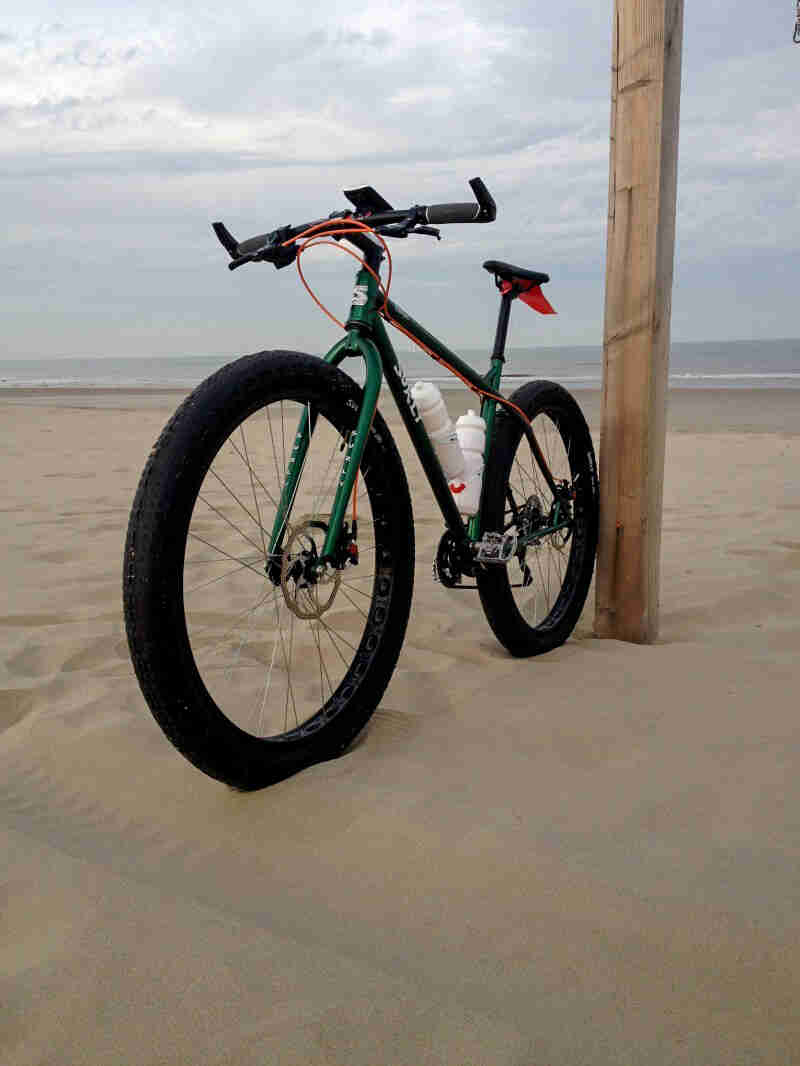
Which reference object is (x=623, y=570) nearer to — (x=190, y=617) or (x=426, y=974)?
(x=190, y=617)

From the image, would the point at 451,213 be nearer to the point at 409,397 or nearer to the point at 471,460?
the point at 409,397

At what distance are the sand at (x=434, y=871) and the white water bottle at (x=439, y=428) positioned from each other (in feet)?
1.98

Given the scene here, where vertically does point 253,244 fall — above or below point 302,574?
above

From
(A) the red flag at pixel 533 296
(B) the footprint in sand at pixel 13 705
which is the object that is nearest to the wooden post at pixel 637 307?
(A) the red flag at pixel 533 296

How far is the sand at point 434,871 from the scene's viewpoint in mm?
1225

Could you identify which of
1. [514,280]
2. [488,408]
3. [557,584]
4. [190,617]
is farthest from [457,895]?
[557,584]

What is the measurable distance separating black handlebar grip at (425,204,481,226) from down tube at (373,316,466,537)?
0.27 metres

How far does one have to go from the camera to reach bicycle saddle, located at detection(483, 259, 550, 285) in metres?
Result: 2.98

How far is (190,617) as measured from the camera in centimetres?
322

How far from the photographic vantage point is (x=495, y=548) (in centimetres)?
268

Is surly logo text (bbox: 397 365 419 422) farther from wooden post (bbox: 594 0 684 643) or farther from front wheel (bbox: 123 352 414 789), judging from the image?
wooden post (bbox: 594 0 684 643)

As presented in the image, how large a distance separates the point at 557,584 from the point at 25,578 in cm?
224

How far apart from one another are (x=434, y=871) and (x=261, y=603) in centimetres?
97

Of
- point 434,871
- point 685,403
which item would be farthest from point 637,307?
point 685,403
